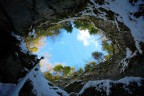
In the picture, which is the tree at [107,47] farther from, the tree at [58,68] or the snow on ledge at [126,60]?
the tree at [58,68]

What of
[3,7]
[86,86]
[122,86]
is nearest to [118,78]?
[122,86]

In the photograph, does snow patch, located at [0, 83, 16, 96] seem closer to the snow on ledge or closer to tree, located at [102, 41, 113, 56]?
the snow on ledge

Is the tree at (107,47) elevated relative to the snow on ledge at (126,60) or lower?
elevated

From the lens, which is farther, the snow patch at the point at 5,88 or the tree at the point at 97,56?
the tree at the point at 97,56

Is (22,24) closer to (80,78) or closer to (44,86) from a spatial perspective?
(44,86)

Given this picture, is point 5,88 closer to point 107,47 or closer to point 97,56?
point 97,56

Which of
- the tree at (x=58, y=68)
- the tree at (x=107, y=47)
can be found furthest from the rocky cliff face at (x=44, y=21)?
the tree at (x=58, y=68)

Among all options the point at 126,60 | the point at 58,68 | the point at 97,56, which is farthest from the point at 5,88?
the point at 97,56

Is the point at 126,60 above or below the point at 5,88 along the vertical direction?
above
